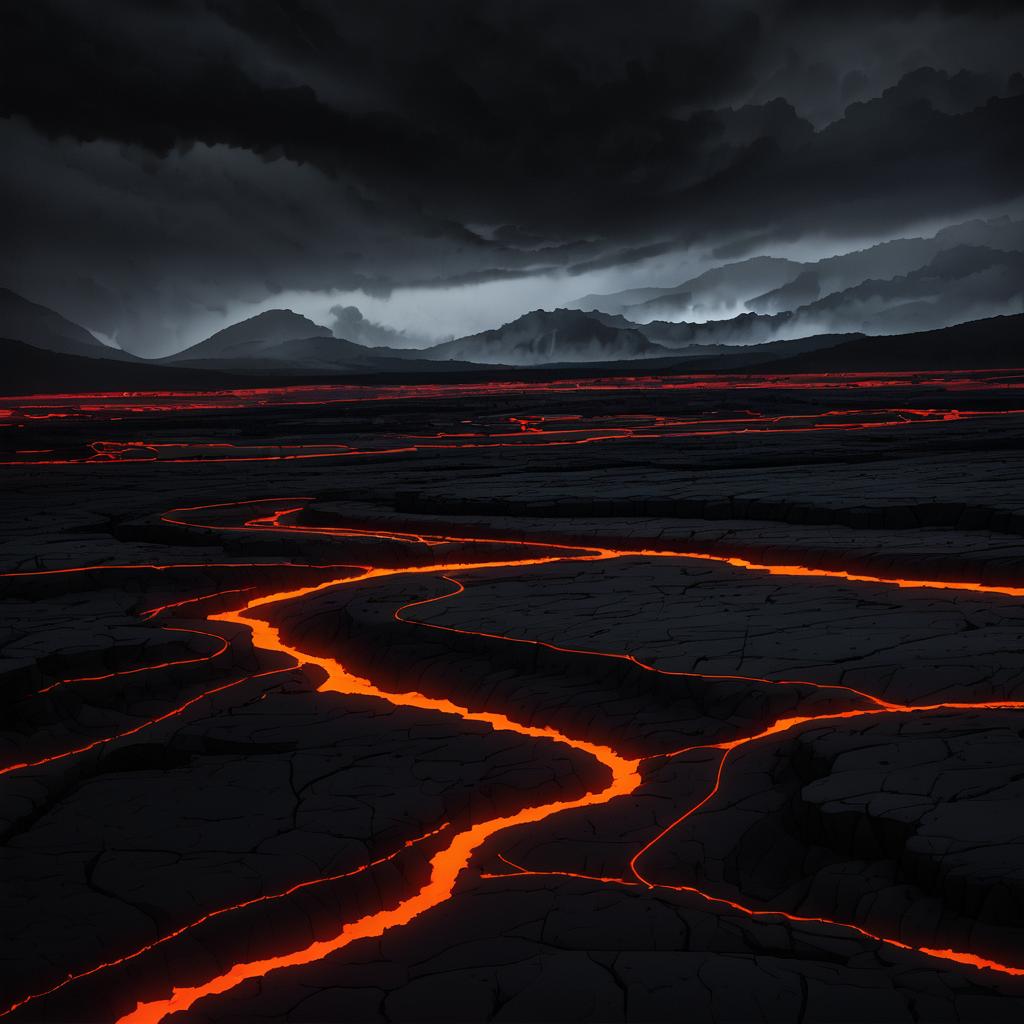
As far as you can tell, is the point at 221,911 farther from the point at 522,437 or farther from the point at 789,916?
the point at 522,437

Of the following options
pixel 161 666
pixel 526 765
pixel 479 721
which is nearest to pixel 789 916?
pixel 526 765

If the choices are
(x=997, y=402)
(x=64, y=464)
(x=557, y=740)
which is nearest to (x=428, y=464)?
(x=64, y=464)

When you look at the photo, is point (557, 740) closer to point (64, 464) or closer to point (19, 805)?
point (19, 805)

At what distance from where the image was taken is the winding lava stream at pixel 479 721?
3.54 metres

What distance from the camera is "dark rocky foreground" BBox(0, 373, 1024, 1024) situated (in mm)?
3346

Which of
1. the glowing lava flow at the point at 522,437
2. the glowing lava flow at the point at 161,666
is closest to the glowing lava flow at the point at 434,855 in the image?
the glowing lava flow at the point at 161,666

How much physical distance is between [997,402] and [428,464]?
20.8 meters

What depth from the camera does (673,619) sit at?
6.97 meters

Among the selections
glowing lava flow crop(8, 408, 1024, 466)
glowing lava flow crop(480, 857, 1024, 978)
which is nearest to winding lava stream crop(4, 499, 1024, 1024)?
glowing lava flow crop(480, 857, 1024, 978)

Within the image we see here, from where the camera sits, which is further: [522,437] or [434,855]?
[522,437]

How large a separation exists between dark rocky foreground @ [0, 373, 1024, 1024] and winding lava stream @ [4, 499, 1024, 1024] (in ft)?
0.07

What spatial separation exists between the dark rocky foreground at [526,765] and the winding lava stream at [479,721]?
21 millimetres

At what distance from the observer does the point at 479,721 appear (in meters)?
5.73

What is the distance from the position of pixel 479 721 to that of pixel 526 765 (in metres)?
0.66
